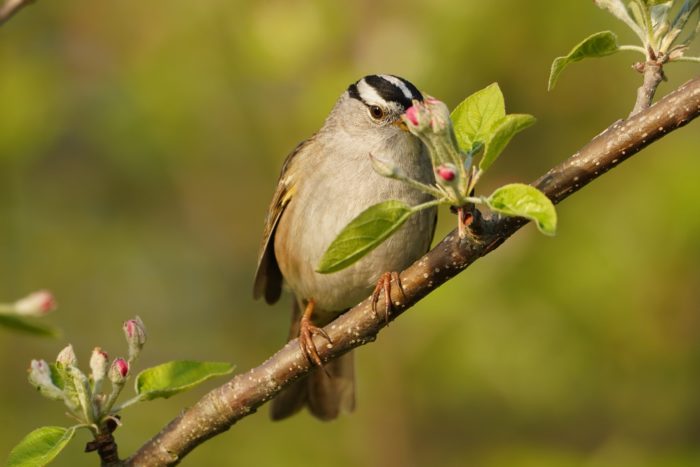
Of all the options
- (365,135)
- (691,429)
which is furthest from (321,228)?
(691,429)

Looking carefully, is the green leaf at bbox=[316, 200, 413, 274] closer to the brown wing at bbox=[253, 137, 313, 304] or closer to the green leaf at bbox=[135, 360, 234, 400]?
the green leaf at bbox=[135, 360, 234, 400]

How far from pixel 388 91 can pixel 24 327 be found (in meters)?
2.94

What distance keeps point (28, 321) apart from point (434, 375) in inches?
157

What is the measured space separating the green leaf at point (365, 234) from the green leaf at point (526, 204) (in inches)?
7.1

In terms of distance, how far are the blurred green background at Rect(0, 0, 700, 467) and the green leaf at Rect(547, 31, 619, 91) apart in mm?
2444

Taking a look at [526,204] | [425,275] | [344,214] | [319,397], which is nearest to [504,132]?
[526,204]

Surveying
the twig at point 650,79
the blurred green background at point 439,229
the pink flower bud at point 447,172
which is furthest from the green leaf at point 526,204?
the blurred green background at point 439,229

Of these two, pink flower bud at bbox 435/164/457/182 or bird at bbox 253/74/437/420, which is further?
bird at bbox 253/74/437/420

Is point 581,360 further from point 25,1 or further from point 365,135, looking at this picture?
point 25,1

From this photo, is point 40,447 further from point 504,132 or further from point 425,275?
point 504,132

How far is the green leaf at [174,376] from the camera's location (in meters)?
2.42

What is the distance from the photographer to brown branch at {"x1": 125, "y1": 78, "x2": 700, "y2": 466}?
7.29ft

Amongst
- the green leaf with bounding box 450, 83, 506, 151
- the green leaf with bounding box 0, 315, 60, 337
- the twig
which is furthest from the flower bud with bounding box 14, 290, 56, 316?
the twig

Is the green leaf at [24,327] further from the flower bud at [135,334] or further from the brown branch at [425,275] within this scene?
the brown branch at [425,275]
